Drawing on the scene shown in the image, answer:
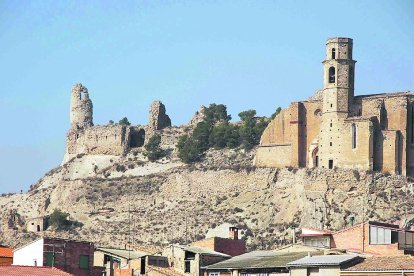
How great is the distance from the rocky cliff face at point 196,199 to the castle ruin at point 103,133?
118cm

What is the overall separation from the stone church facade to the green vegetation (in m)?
11.7

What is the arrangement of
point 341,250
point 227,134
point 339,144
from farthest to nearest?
point 227,134, point 339,144, point 341,250

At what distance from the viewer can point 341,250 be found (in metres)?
72.9

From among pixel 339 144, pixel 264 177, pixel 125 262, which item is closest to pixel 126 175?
pixel 264 177

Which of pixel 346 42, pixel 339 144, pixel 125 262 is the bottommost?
pixel 125 262

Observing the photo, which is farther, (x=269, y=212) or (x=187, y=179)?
(x=187, y=179)

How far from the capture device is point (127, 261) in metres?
75.7

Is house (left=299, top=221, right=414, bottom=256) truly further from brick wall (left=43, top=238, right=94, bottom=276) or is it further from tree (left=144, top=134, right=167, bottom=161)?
tree (left=144, top=134, right=167, bottom=161)

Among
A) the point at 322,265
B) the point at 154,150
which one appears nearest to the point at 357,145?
the point at 154,150

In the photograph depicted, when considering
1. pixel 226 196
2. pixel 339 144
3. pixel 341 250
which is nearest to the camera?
pixel 341 250

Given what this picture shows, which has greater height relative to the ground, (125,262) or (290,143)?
(290,143)

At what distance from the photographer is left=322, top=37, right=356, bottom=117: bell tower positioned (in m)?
115

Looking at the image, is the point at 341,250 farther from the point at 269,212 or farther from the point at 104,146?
the point at 104,146

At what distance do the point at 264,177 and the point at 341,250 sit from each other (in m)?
47.3
